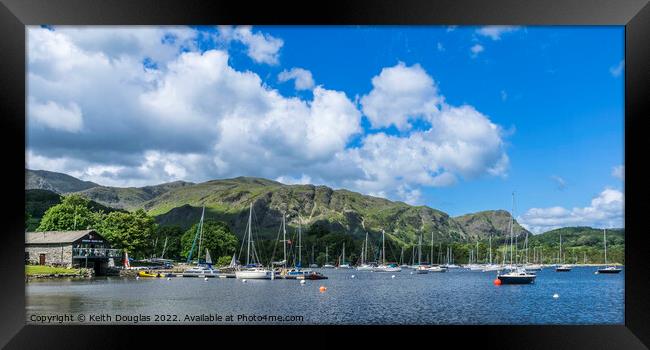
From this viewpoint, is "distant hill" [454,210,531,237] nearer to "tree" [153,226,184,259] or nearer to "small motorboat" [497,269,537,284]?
"tree" [153,226,184,259]

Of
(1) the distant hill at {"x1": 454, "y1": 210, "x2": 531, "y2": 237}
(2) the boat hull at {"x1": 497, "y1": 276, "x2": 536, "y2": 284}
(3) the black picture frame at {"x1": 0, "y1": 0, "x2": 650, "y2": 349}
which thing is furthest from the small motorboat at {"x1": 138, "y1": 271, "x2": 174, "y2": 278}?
(1) the distant hill at {"x1": 454, "y1": 210, "x2": 531, "y2": 237}

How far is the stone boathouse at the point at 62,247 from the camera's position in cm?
3406

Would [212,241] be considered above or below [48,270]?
above

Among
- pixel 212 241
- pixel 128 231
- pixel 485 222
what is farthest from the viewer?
pixel 485 222

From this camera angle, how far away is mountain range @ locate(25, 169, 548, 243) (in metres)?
139

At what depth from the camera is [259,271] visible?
128ft

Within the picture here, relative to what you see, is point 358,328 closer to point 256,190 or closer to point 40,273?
point 40,273

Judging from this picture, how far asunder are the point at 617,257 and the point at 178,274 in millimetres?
68888

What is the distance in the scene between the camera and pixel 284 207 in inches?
5827

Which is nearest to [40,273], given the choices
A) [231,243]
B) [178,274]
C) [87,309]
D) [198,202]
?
[178,274]
